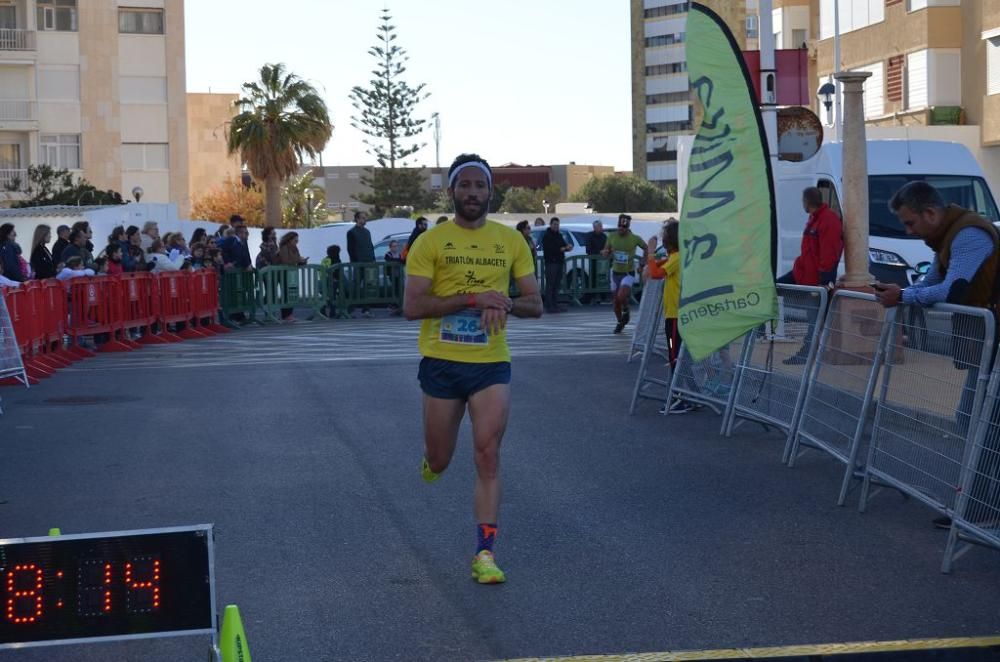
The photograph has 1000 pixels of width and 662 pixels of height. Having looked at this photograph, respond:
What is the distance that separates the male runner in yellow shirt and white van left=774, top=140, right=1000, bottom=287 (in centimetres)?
1520

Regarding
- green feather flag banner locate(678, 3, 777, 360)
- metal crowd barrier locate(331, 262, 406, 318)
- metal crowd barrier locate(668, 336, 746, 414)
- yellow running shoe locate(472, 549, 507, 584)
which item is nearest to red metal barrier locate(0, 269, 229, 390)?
metal crowd barrier locate(331, 262, 406, 318)

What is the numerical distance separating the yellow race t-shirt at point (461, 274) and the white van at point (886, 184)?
49.9 ft

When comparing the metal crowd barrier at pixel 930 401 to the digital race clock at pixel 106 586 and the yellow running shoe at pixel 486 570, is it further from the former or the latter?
the digital race clock at pixel 106 586

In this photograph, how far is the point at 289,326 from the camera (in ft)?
90.3

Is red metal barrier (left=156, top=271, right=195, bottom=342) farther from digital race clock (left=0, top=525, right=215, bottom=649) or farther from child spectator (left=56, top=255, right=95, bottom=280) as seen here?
digital race clock (left=0, top=525, right=215, bottom=649)

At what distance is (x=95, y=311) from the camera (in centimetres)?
2109

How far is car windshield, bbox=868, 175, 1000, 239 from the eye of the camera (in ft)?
71.6

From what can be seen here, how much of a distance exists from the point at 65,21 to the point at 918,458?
64882 millimetres

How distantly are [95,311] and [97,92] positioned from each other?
1954 inches

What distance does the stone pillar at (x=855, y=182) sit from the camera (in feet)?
54.7

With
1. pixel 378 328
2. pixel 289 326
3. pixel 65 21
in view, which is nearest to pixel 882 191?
pixel 378 328

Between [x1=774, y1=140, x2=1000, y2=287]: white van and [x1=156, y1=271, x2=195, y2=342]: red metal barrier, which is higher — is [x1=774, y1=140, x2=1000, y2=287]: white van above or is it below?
above

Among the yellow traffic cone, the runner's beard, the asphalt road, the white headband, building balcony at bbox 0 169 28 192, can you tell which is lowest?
the asphalt road

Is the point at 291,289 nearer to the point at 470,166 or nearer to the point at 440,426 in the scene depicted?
the point at 440,426
